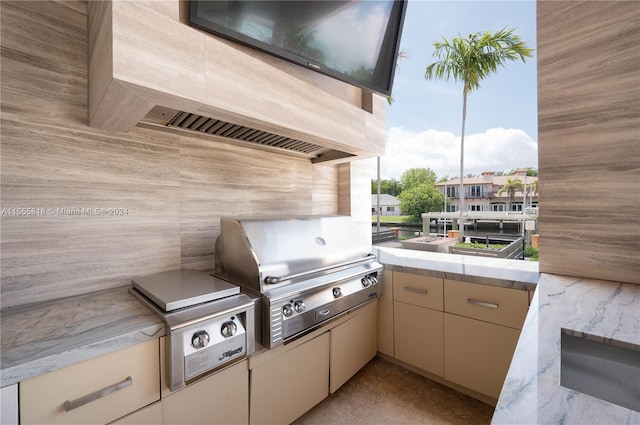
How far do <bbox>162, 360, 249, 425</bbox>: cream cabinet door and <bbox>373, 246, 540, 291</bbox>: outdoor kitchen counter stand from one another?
122cm

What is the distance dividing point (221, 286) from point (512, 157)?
95.9 inches

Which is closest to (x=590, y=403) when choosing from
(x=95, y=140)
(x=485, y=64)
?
(x=95, y=140)

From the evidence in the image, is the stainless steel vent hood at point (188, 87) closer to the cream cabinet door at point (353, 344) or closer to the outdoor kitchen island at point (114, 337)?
the outdoor kitchen island at point (114, 337)

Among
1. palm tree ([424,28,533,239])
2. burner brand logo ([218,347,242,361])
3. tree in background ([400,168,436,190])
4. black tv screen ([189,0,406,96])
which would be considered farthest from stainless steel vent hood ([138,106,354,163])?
palm tree ([424,28,533,239])

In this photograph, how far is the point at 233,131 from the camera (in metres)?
1.54

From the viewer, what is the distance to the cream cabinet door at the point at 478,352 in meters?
1.54

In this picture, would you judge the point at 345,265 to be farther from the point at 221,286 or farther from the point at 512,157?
the point at 512,157

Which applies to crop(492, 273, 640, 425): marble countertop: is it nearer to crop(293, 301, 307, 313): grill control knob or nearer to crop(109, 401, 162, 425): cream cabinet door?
crop(293, 301, 307, 313): grill control knob

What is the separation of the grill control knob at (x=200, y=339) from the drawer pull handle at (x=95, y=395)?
0.20 m

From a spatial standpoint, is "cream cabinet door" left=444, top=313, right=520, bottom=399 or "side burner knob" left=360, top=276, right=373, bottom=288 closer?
"cream cabinet door" left=444, top=313, right=520, bottom=399

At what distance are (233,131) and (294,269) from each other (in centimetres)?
86

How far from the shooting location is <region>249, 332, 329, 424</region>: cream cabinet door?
1.23m

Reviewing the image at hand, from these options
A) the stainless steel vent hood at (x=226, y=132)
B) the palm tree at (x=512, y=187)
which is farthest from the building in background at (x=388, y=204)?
the stainless steel vent hood at (x=226, y=132)

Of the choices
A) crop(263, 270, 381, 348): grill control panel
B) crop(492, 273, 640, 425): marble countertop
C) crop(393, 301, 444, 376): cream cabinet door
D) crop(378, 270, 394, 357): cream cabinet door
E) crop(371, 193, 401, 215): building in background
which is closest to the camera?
crop(492, 273, 640, 425): marble countertop
